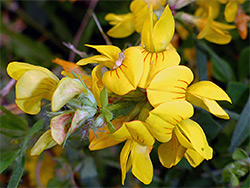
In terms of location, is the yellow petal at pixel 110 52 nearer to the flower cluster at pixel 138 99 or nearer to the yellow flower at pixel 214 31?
the flower cluster at pixel 138 99

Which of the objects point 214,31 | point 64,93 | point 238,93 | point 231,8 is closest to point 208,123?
point 238,93

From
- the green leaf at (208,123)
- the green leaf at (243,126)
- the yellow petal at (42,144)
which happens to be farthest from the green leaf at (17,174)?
the green leaf at (243,126)

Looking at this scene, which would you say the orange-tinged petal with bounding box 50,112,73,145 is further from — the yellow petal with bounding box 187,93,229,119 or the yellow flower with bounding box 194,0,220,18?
the yellow flower with bounding box 194,0,220,18

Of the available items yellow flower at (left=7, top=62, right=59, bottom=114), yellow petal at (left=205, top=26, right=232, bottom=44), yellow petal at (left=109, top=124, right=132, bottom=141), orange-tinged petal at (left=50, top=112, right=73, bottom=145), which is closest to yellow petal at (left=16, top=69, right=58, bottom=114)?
yellow flower at (left=7, top=62, right=59, bottom=114)

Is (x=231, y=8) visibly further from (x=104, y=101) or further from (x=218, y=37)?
(x=104, y=101)

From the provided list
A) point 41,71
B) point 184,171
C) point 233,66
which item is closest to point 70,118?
point 41,71
